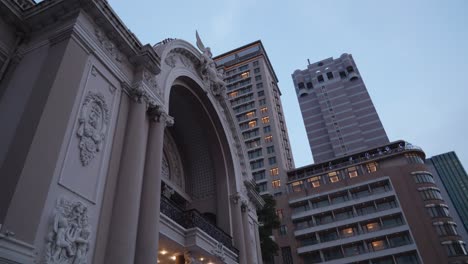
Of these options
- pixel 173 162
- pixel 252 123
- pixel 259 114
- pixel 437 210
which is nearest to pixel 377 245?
pixel 437 210

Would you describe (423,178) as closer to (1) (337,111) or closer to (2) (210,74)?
(1) (337,111)

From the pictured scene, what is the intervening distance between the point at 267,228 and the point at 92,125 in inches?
826

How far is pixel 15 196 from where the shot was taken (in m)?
7.38

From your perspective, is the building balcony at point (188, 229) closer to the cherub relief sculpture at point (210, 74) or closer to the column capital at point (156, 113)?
the column capital at point (156, 113)

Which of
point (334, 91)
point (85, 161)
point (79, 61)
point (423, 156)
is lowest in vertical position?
point (85, 161)

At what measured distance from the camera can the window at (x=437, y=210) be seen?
4975 centimetres

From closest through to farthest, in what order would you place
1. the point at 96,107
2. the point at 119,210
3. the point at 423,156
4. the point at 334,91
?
the point at 119,210 < the point at 96,107 < the point at 423,156 < the point at 334,91

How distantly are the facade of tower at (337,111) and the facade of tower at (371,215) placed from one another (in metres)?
23.6

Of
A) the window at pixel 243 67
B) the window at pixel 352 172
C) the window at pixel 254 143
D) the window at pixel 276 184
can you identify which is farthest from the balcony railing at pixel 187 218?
the window at pixel 243 67

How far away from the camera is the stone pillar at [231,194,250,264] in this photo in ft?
58.6

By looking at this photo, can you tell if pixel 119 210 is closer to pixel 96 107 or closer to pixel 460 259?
pixel 96 107

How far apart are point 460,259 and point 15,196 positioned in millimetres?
53302

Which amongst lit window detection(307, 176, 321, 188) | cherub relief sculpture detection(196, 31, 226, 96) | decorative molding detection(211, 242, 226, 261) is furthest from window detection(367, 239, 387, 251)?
decorative molding detection(211, 242, 226, 261)

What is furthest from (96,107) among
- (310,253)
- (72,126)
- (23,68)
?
(310,253)
